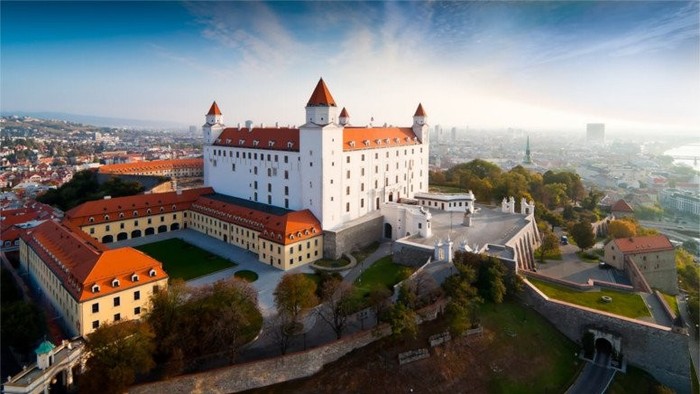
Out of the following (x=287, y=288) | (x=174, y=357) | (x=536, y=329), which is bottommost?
(x=536, y=329)

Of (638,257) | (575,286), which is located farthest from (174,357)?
(638,257)

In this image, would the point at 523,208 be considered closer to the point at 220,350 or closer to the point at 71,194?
the point at 220,350

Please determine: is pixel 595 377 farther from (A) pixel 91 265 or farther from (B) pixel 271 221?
(A) pixel 91 265

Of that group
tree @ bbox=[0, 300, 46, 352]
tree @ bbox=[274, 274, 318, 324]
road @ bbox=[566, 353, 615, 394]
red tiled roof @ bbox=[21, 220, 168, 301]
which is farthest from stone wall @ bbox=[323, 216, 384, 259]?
tree @ bbox=[0, 300, 46, 352]

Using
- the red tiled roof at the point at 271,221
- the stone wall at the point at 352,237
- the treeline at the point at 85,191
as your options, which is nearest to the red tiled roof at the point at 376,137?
the stone wall at the point at 352,237

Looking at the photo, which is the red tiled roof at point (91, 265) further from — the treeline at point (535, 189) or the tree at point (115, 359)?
the treeline at point (535, 189)

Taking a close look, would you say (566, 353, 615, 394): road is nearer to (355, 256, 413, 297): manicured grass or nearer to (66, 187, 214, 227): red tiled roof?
(355, 256, 413, 297): manicured grass
